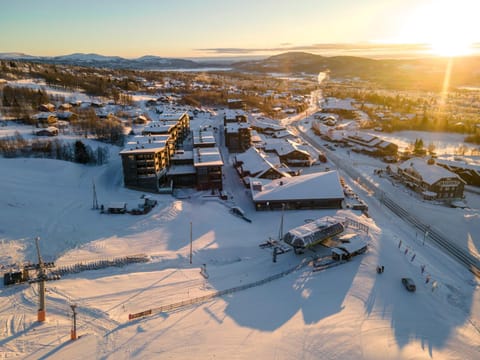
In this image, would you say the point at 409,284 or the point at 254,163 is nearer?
the point at 409,284

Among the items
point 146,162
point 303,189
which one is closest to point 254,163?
point 303,189

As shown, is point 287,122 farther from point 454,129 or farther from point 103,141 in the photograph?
point 103,141

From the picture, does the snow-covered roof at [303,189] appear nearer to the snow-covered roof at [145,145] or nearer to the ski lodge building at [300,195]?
the ski lodge building at [300,195]

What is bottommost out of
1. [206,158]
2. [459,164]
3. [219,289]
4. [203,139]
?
[219,289]

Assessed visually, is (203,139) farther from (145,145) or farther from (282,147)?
(282,147)

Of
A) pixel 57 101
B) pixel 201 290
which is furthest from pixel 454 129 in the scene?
pixel 57 101

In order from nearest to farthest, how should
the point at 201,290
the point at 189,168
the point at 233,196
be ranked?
the point at 201,290, the point at 233,196, the point at 189,168

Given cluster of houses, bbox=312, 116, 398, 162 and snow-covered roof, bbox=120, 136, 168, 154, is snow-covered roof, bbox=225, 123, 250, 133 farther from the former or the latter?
→ cluster of houses, bbox=312, 116, 398, 162
